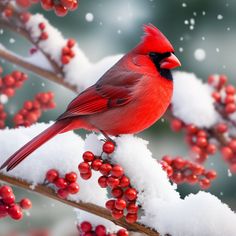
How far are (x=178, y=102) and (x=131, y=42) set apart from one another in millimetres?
1198

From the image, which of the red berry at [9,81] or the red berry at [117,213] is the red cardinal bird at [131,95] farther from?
the red berry at [9,81]

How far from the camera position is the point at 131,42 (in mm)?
3152

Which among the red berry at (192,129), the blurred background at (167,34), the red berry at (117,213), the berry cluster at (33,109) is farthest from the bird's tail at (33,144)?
the blurred background at (167,34)

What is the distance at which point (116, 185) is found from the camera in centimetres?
130

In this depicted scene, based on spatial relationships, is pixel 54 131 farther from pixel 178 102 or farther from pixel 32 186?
pixel 178 102

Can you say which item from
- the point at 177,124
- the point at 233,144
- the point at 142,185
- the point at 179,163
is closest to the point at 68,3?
the point at 142,185

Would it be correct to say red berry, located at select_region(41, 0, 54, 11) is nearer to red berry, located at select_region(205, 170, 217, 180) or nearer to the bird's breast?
the bird's breast

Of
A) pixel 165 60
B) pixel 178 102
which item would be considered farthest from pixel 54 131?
pixel 178 102

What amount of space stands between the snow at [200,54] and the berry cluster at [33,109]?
123cm

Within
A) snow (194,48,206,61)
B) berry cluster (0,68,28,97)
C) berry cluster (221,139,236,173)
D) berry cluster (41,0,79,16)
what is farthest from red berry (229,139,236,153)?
snow (194,48,206,61)

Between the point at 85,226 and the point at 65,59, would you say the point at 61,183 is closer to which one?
the point at 85,226

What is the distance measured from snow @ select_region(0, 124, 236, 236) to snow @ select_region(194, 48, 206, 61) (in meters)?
1.75

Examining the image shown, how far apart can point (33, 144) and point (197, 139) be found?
732 millimetres

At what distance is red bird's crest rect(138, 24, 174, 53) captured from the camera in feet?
4.99
